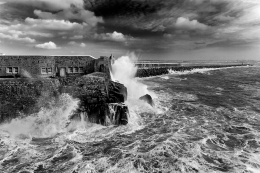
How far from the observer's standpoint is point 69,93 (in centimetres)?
1188

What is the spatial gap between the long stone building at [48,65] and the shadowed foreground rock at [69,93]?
18.4ft

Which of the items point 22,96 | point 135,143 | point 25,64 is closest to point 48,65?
point 25,64

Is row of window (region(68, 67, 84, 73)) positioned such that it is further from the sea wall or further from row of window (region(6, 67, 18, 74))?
the sea wall

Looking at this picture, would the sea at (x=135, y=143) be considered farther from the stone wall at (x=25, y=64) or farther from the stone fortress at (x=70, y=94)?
the stone wall at (x=25, y=64)

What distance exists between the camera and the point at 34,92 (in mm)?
11195

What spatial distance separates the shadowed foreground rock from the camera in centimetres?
1078

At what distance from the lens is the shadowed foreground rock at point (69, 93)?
35.4 feet

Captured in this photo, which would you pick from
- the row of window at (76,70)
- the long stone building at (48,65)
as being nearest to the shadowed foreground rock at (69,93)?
the long stone building at (48,65)

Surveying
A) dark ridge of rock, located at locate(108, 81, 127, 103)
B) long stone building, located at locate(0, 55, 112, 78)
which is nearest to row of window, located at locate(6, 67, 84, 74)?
long stone building, located at locate(0, 55, 112, 78)

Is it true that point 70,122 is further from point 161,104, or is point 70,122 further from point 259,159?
point 259,159

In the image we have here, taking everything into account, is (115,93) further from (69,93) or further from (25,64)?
(25,64)

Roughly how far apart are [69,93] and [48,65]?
7175mm

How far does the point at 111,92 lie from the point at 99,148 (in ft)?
18.3

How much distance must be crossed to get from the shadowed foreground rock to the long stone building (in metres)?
5.59
